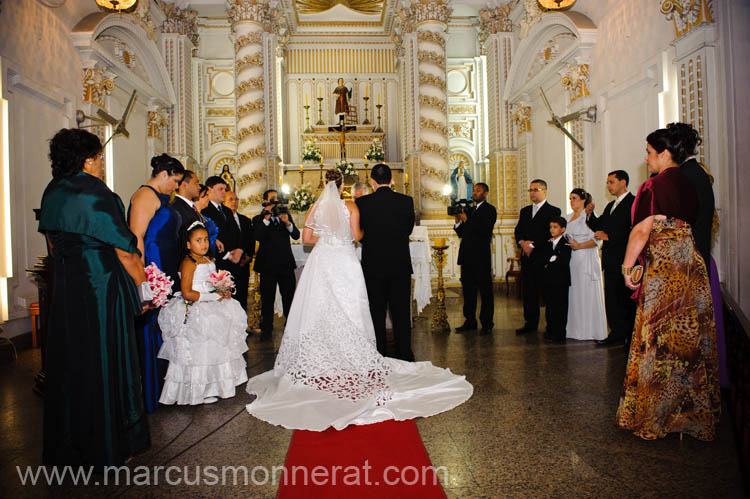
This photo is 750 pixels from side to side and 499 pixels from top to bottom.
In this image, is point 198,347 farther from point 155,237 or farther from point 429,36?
point 429,36

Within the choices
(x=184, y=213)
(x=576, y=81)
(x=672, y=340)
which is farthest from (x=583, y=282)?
(x=576, y=81)

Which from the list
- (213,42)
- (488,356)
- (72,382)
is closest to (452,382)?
(488,356)

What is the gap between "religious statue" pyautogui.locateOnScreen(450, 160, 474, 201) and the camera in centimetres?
1556

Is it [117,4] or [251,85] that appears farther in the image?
[251,85]

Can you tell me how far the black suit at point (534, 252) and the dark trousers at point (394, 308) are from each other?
2.35 m

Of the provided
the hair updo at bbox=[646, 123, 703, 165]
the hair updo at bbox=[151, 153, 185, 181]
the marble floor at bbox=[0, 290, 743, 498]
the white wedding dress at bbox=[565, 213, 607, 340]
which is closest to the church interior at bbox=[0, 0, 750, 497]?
the marble floor at bbox=[0, 290, 743, 498]

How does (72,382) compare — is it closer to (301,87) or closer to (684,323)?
(684,323)

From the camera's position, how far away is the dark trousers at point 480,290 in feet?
22.3

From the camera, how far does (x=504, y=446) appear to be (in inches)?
123

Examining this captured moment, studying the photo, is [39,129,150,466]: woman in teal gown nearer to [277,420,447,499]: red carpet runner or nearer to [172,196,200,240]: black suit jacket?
[277,420,447,499]: red carpet runner

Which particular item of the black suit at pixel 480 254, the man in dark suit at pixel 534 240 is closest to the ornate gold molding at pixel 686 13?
the man in dark suit at pixel 534 240

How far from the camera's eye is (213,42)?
53.6 ft

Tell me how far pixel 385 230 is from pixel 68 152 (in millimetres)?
2745

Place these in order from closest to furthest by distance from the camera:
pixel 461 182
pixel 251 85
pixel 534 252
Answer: pixel 534 252, pixel 251 85, pixel 461 182
